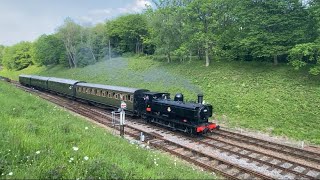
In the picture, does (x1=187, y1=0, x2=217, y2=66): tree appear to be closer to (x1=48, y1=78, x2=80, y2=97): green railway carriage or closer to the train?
the train

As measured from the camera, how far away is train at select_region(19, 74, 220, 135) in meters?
17.9

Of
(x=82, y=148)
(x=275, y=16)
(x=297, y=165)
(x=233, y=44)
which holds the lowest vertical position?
(x=297, y=165)

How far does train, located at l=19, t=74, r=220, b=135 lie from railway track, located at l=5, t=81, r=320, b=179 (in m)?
0.75

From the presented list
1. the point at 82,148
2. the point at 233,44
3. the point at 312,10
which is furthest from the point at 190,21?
the point at 82,148

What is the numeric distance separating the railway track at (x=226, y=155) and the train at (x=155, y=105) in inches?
29.5

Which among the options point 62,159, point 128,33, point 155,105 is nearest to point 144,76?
point 155,105

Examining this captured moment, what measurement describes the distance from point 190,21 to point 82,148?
96.6 ft

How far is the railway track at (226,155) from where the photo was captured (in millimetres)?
12203

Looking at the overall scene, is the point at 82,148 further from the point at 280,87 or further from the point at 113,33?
the point at 113,33

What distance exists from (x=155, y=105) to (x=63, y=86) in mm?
18986

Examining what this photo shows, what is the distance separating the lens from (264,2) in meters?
27.0

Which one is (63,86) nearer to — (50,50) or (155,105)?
(155,105)

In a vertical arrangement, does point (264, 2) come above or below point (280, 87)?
above

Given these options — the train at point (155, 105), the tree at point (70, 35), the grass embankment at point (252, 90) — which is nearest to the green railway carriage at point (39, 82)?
the train at point (155, 105)
